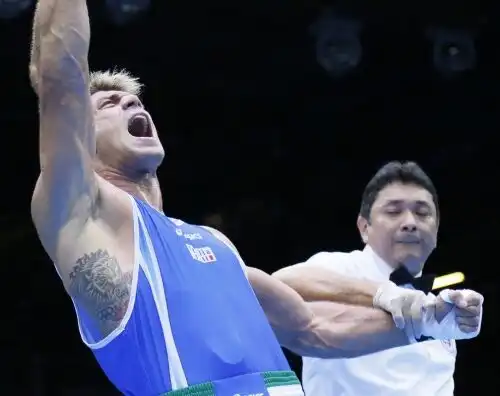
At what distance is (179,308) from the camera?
2049 mm

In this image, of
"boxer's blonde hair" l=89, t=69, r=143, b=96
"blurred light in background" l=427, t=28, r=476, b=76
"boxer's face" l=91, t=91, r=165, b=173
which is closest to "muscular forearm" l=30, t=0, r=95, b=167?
"boxer's face" l=91, t=91, r=165, b=173

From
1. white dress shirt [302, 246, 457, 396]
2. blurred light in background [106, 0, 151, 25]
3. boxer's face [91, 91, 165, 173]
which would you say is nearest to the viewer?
boxer's face [91, 91, 165, 173]

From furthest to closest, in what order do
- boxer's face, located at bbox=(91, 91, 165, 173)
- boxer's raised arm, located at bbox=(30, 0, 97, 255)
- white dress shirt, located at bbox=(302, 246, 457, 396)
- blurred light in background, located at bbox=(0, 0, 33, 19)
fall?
blurred light in background, located at bbox=(0, 0, 33, 19), white dress shirt, located at bbox=(302, 246, 457, 396), boxer's face, located at bbox=(91, 91, 165, 173), boxer's raised arm, located at bbox=(30, 0, 97, 255)

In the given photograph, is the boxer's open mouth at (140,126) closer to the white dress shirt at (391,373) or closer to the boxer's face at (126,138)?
the boxer's face at (126,138)

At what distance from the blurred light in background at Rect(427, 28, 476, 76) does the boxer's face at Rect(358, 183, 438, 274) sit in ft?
7.98

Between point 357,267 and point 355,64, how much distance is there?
2771 millimetres

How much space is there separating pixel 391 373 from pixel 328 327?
0.77 meters

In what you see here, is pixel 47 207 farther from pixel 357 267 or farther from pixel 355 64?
pixel 355 64

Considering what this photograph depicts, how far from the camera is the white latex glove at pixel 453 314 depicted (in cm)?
252

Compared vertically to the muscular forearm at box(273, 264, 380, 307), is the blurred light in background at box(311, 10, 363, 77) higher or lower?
higher

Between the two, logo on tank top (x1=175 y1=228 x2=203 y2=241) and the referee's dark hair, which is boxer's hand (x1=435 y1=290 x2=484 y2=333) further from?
the referee's dark hair

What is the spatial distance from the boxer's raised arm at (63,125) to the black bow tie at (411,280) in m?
1.42

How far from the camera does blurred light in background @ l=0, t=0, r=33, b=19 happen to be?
17.6ft

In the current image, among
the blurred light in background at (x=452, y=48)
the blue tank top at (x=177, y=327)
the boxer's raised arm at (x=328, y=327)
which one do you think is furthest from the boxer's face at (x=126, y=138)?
the blurred light in background at (x=452, y=48)
